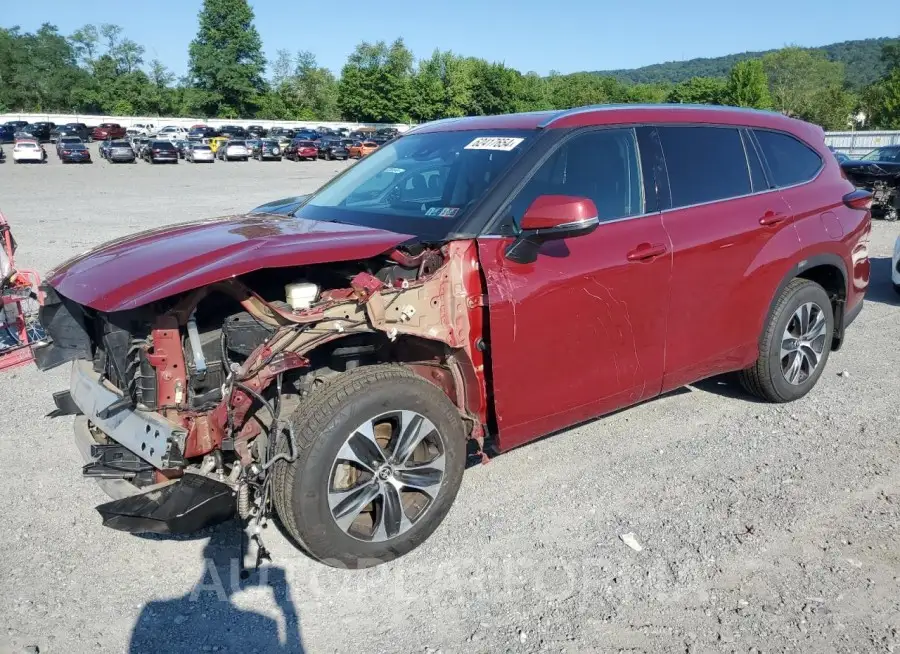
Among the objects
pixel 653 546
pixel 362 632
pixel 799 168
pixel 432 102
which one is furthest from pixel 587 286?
pixel 432 102

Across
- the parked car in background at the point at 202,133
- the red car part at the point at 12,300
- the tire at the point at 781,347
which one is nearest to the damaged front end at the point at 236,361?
the tire at the point at 781,347

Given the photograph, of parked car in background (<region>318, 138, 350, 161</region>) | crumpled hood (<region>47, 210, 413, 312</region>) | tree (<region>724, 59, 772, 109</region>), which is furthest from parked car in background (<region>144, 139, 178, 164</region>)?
tree (<region>724, 59, 772, 109</region>)

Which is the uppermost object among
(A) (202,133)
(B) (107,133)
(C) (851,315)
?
(B) (107,133)

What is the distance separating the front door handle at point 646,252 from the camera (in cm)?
371

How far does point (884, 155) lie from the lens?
15438 millimetres

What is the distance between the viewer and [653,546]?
3350mm

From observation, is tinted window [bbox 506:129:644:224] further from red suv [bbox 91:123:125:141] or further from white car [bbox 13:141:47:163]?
red suv [bbox 91:123:125:141]

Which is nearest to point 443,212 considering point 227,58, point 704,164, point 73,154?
point 704,164

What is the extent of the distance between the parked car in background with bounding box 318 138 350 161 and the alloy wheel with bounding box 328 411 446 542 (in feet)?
157

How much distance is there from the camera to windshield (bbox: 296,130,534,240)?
11.7 ft

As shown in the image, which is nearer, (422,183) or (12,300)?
(422,183)

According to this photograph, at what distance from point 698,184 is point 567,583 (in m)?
2.39

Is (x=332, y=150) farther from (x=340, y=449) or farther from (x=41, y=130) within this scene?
(x=340, y=449)

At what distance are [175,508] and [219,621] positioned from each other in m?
0.51
